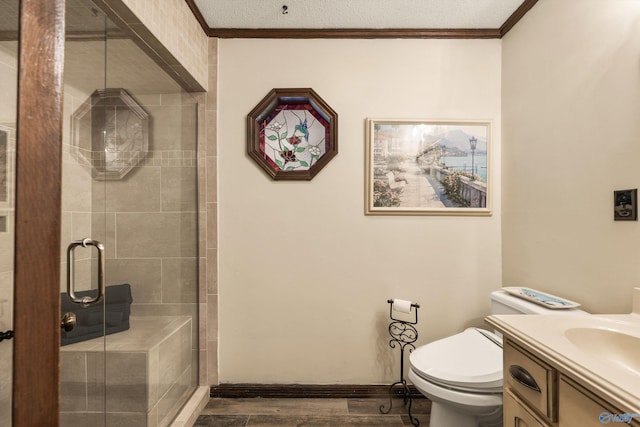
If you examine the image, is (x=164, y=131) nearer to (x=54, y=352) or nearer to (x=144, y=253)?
(x=144, y=253)

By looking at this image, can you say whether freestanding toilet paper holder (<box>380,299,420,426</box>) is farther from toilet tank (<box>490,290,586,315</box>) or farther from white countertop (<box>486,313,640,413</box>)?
white countertop (<box>486,313,640,413</box>)

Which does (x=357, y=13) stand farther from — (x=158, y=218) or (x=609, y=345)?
(x=609, y=345)

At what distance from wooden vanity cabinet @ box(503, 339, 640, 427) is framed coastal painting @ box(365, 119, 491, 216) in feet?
3.92

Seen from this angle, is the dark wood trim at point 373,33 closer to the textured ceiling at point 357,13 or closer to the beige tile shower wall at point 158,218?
the textured ceiling at point 357,13

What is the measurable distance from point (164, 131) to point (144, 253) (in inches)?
26.3

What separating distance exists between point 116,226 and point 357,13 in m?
1.76

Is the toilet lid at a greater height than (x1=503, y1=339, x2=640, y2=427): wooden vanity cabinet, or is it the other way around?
(x1=503, y1=339, x2=640, y2=427): wooden vanity cabinet

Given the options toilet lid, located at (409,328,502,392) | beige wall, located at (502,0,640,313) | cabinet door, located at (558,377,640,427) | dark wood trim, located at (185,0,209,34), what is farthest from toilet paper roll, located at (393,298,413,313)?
dark wood trim, located at (185,0,209,34)

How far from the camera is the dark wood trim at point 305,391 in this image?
2135 millimetres

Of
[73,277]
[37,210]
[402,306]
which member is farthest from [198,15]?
[402,306]

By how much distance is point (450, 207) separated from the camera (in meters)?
2.16

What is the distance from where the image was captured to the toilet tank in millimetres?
1455

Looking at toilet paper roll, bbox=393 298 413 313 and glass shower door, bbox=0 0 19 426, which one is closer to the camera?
glass shower door, bbox=0 0 19 426

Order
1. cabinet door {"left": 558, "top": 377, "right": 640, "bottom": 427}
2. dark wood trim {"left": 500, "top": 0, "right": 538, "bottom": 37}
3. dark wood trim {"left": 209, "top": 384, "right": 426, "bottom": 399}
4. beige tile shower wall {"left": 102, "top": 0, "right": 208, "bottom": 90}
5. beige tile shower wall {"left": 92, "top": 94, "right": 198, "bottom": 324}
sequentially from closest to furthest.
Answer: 1. cabinet door {"left": 558, "top": 377, "right": 640, "bottom": 427}
2. beige tile shower wall {"left": 102, "top": 0, "right": 208, "bottom": 90}
3. beige tile shower wall {"left": 92, "top": 94, "right": 198, "bottom": 324}
4. dark wood trim {"left": 500, "top": 0, "right": 538, "bottom": 37}
5. dark wood trim {"left": 209, "top": 384, "right": 426, "bottom": 399}
